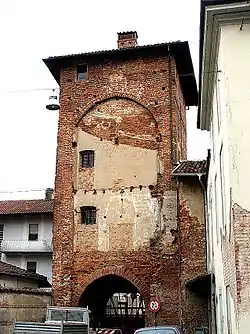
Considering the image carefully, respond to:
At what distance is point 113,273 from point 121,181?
389 centimetres

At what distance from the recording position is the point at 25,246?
37.6 metres

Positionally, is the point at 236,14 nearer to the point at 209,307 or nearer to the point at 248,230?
the point at 248,230

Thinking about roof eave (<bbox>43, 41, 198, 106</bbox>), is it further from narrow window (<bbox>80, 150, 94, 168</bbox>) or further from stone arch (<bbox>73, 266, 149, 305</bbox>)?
stone arch (<bbox>73, 266, 149, 305</bbox>)

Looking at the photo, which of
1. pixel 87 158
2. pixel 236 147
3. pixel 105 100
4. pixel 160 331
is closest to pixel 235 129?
pixel 236 147

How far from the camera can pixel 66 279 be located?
73.7 ft

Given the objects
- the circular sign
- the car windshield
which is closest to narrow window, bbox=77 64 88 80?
the circular sign

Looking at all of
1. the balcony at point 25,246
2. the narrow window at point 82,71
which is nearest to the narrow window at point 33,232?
the balcony at point 25,246

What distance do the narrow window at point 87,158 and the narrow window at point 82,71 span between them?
11.7ft

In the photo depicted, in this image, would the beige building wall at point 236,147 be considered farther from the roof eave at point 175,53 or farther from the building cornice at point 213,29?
the roof eave at point 175,53

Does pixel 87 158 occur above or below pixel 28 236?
above

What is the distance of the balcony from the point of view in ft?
122

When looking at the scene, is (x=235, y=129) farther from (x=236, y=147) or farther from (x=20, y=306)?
(x=20, y=306)

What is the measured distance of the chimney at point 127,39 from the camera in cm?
2511

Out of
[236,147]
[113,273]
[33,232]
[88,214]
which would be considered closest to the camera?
[236,147]
